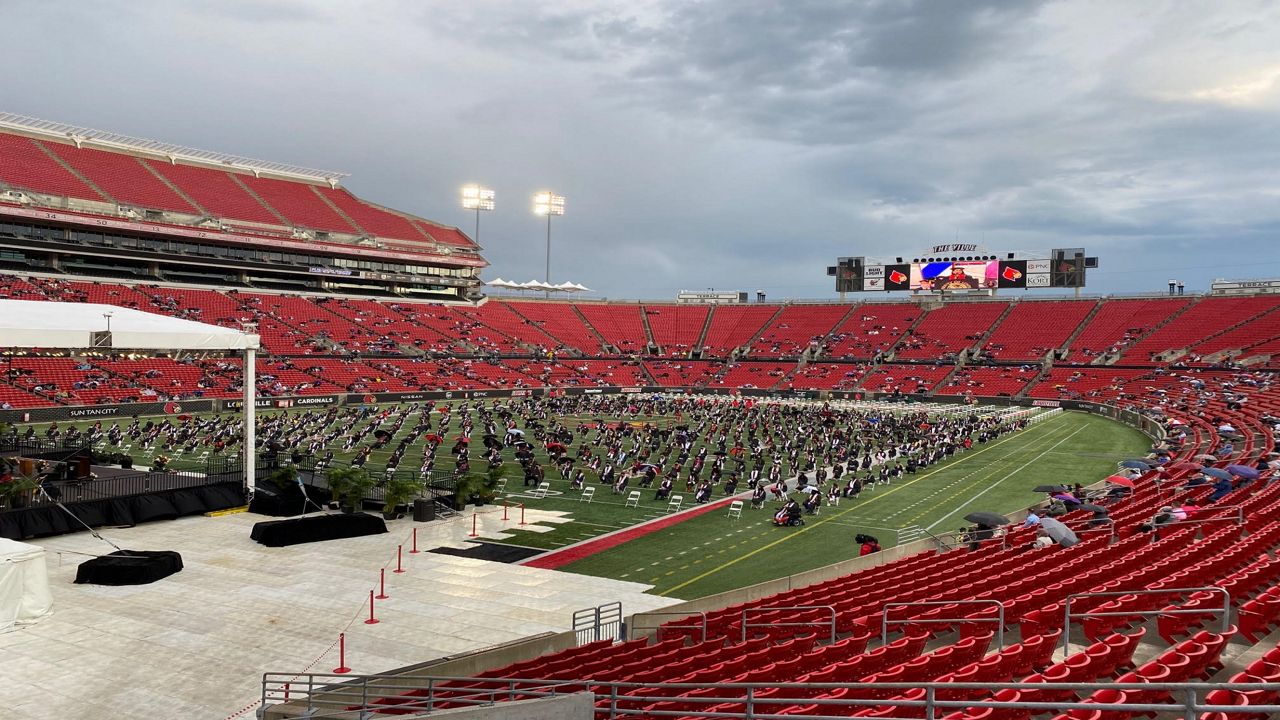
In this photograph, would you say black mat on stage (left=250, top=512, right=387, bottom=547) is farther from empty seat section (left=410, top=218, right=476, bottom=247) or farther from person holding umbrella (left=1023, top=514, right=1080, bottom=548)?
empty seat section (left=410, top=218, right=476, bottom=247)

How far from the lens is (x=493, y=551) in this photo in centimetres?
2241

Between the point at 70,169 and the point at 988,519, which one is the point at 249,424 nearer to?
the point at 988,519

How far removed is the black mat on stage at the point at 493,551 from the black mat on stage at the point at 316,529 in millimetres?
2680

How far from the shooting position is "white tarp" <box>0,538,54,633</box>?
50.7ft

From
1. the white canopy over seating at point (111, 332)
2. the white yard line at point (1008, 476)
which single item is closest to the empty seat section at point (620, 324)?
the white yard line at point (1008, 476)

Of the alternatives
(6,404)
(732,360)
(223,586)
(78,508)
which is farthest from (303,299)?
(223,586)

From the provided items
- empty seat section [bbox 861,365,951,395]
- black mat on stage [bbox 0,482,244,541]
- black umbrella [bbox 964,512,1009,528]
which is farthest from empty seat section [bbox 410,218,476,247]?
black umbrella [bbox 964,512,1009,528]

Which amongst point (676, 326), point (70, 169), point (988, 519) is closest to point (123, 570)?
point (988, 519)

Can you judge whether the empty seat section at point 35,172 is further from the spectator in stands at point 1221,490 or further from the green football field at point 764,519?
the spectator in stands at point 1221,490

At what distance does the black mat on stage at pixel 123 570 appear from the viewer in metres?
18.5

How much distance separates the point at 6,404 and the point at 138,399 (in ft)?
22.4

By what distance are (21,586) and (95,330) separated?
10157mm

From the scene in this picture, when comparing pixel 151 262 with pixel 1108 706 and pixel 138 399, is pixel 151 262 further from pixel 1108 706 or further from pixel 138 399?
pixel 1108 706

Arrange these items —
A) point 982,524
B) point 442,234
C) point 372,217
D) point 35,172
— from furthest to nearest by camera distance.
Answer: point 442,234 → point 372,217 → point 35,172 → point 982,524
